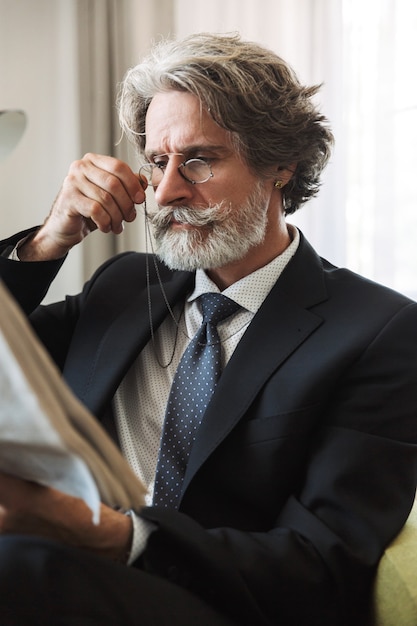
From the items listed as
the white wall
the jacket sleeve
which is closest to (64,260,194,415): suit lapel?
the jacket sleeve

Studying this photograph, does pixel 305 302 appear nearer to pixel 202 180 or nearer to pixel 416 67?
pixel 202 180

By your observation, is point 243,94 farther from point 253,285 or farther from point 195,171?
point 253,285

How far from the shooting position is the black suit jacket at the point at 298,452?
1.21 m

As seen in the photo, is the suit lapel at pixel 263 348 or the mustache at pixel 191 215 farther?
the mustache at pixel 191 215

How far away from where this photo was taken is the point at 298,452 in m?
1.37

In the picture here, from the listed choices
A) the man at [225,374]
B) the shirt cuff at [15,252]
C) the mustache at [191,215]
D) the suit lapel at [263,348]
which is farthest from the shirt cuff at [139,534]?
the shirt cuff at [15,252]

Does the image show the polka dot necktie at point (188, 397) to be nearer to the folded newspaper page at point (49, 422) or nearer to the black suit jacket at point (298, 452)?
the black suit jacket at point (298, 452)

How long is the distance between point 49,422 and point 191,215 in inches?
37.8

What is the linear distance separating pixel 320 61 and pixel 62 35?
33.6 inches

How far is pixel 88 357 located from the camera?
1600 mm

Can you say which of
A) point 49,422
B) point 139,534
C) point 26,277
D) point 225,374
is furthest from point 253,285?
point 49,422

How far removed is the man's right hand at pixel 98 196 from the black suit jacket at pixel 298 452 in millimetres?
211

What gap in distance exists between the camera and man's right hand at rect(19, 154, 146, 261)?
1583 millimetres

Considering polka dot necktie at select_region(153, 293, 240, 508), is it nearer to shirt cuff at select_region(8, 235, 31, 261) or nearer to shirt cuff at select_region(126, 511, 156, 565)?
shirt cuff at select_region(126, 511, 156, 565)
